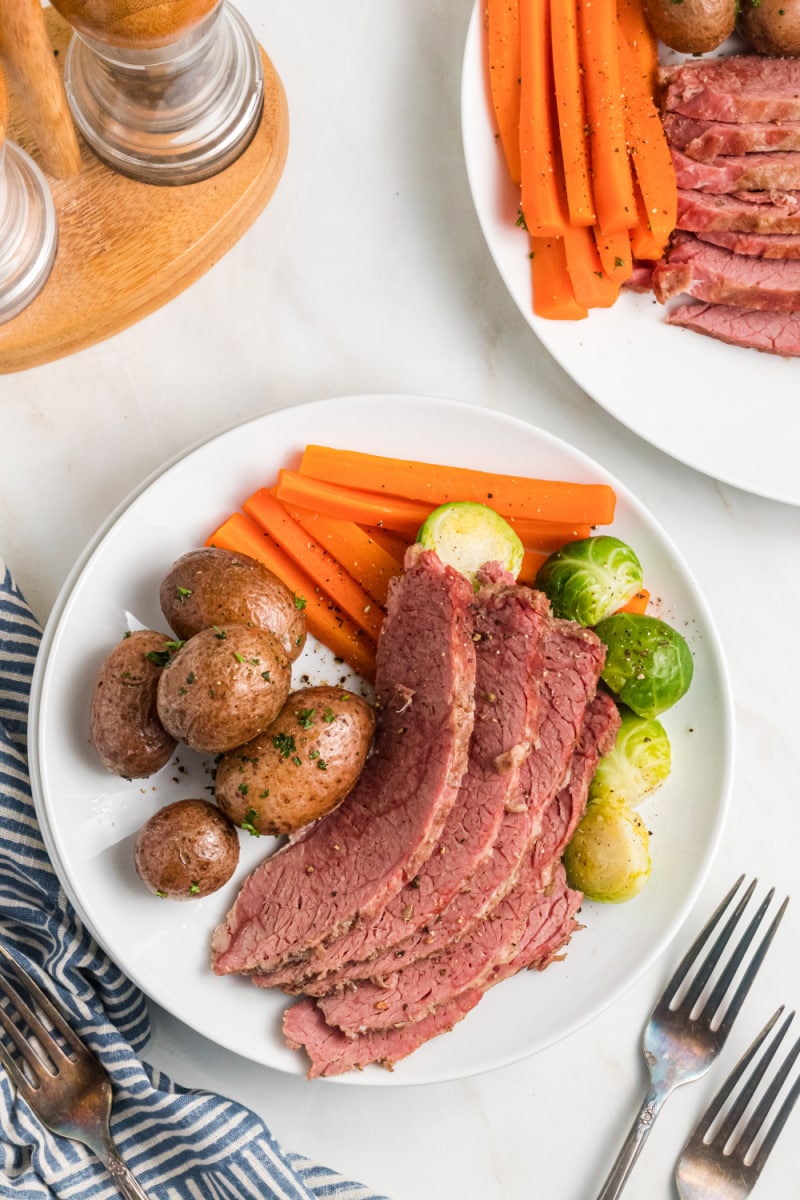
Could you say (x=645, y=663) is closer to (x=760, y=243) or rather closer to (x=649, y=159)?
(x=760, y=243)

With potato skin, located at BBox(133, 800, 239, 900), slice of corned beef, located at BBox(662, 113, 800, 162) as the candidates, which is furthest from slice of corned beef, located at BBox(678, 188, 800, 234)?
potato skin, located at BBox(133, 800, 239, 900)

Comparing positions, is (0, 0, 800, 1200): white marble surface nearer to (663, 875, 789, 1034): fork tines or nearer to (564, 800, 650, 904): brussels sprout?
(663, 875, 789, 1034): fork tines

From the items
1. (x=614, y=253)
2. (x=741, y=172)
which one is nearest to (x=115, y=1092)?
(x=614, y=253)

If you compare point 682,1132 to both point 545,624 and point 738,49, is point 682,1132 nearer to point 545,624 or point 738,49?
point 545,624

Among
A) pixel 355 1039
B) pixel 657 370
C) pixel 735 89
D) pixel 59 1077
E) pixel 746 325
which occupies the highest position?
pixel 735 89

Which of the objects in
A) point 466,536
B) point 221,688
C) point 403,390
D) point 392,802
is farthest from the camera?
point 403,390

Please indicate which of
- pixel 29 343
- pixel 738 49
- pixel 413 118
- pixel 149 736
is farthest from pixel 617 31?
pixel 149 736

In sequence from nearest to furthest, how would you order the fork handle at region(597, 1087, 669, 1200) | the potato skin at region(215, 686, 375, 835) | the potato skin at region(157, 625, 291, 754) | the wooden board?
the potato skin at region(157, 625, 291, 754) → the potato skin at region(215, 686, 375, 835) → the wooden board → the fork handle at region(597, 1087, 669, 1200)
